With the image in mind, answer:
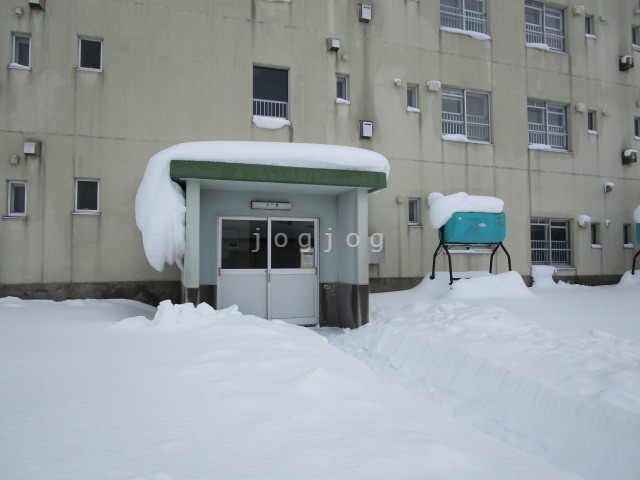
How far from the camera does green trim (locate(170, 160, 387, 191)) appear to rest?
676cm

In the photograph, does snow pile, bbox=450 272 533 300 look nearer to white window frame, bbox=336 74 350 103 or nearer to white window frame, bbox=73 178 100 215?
white window frame, bbox=336 74 350 103

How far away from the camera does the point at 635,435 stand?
3.23 metres

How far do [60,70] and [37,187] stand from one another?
8.56ft

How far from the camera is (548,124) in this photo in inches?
527

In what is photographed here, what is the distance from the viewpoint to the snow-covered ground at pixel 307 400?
2473mm

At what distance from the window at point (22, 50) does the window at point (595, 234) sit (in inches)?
634

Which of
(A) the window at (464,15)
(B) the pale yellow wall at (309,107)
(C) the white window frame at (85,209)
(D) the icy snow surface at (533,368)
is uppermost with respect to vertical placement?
(A) the window at (464,15)

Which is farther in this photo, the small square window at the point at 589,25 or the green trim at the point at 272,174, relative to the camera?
the small square window at the point at 589,25

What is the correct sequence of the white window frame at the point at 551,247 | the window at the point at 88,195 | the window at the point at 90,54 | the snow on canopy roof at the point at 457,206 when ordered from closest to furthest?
the window at the point at 88,195
the window at the point at 90,54
the snow on canopy roof at the point at 457,206
the white window frame at the point at 551,247

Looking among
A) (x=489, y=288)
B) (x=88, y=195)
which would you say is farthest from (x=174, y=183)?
(x=489, y=288)

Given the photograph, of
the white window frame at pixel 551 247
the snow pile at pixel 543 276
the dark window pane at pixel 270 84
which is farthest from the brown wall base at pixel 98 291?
the white window frame at pixel 551 247

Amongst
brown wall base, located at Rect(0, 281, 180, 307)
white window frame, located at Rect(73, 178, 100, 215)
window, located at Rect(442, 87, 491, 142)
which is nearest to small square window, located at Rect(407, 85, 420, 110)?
window, located at Rect(442, 87, 491, 142)

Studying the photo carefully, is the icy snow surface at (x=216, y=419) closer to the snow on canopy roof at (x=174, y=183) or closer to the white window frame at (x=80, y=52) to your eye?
the snow on canopy roof at (x=174, y=183)

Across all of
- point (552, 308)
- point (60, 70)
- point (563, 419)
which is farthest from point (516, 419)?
point (60, 70)
